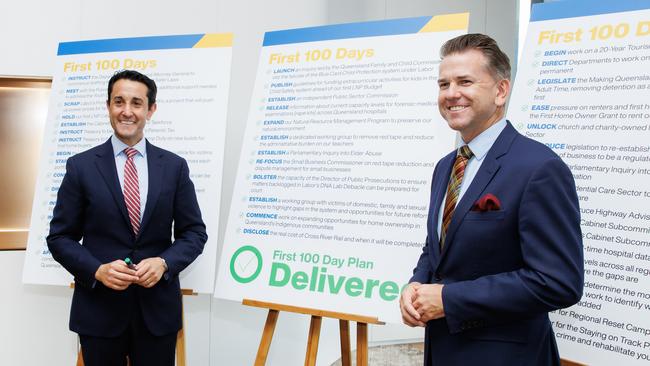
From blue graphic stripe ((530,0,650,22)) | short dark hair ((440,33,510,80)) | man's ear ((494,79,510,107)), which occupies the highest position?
blue graphic stripe ((530,0,650,22))

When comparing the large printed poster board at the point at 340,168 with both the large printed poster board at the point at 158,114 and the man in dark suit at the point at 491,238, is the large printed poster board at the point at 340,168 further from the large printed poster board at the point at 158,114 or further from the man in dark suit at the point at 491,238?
the man in dark suit at the point at 491,238

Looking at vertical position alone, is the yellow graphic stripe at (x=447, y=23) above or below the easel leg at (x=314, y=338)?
above

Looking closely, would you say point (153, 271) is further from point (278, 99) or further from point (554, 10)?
point (554, 10)

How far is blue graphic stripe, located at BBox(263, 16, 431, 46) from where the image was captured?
230 cm

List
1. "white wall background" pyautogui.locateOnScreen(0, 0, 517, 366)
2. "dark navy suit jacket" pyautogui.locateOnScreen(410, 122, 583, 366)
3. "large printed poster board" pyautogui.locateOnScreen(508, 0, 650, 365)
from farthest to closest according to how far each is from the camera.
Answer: "white wall background" pyautogui.locateOnScreen(0, 0, 517, 366) → "large printed poster board" pyautogui.locateOnScreen(508, 0, 650, 365) → "dark navy suit jacket" pyautogui.locateOnScreen(410, 122, 583, 366)

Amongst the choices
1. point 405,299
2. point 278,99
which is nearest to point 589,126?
point 405,299

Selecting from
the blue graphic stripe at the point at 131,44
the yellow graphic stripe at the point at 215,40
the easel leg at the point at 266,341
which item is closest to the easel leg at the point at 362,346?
the easel leg at the point at 266,341

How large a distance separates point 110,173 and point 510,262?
4.99ft

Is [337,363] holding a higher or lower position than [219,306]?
lower

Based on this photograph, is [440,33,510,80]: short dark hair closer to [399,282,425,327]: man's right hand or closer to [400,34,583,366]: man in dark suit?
[400,34,583,366]: man in dark suit

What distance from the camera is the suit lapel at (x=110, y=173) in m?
2.13

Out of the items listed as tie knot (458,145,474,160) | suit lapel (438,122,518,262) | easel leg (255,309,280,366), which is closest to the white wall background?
easel leg (255,309,280,366)

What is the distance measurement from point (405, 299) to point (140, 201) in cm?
119

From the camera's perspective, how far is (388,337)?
14.9 ft
